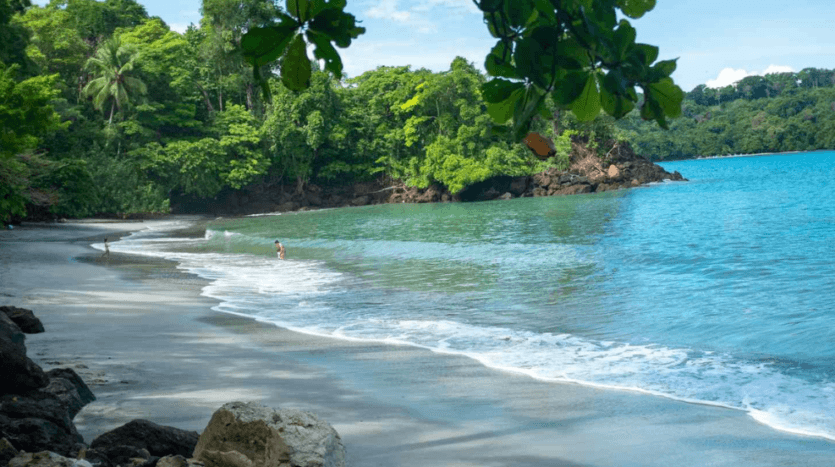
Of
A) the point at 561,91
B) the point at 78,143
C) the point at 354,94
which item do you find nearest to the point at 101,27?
the point at 78,143

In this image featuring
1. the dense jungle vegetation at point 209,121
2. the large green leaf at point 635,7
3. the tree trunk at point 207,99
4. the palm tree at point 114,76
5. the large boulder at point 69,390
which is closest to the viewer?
the large green leaf at point 635,7

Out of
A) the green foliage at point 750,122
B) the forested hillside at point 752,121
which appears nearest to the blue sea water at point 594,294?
the forested hillside at point 752,121

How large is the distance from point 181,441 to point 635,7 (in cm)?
404

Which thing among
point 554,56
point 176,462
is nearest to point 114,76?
point 176,462

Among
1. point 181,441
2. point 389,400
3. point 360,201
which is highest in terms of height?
point 360,201

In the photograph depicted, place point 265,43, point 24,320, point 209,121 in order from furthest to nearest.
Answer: point 209,121 → point 24,320 → point 265,43

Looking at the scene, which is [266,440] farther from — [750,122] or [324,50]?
[750,122]

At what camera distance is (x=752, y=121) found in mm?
136125

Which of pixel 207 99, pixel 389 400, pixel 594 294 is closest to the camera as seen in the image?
pixel 389 400

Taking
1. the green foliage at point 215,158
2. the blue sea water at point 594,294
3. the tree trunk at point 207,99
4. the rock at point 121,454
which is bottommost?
the blue sea water at point 594,294

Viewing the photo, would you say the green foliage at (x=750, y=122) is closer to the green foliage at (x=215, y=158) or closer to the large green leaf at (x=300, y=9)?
the green foliage at (x=215, y=158)

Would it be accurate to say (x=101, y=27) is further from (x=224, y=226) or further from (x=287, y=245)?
(x=287, y=245)

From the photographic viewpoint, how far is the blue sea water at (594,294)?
28.6 ft

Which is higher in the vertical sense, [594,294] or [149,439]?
[149,439]
